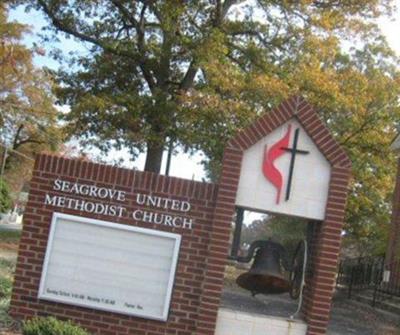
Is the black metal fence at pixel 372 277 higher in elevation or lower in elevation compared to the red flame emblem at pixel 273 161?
lower

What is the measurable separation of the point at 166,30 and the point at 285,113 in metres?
13.4

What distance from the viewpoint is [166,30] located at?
70.8 feet

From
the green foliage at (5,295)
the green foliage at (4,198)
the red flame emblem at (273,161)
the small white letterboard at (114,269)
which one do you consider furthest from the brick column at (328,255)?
the green foliage at (4,198)

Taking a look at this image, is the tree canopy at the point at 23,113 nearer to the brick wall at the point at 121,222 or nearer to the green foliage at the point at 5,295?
the green foliage at the point at 5,295

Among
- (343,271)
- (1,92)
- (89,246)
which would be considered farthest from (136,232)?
(1,92)

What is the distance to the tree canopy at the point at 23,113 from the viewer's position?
34469 mm

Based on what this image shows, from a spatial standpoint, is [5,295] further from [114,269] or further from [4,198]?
[4,198]

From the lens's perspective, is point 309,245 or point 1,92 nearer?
point 309,245

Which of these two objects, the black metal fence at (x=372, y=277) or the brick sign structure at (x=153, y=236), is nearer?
the brick sign structure at (x=153, y=236)

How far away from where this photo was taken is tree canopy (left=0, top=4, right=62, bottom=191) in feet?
113

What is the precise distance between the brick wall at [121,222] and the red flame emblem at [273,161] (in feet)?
2.36

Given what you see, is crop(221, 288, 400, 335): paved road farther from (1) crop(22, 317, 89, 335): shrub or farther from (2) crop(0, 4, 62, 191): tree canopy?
(2) crop(0, 4, 62, 191): tree canopy

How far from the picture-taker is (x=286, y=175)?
877cm

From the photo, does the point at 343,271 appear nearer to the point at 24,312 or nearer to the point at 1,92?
the point at 24,312
